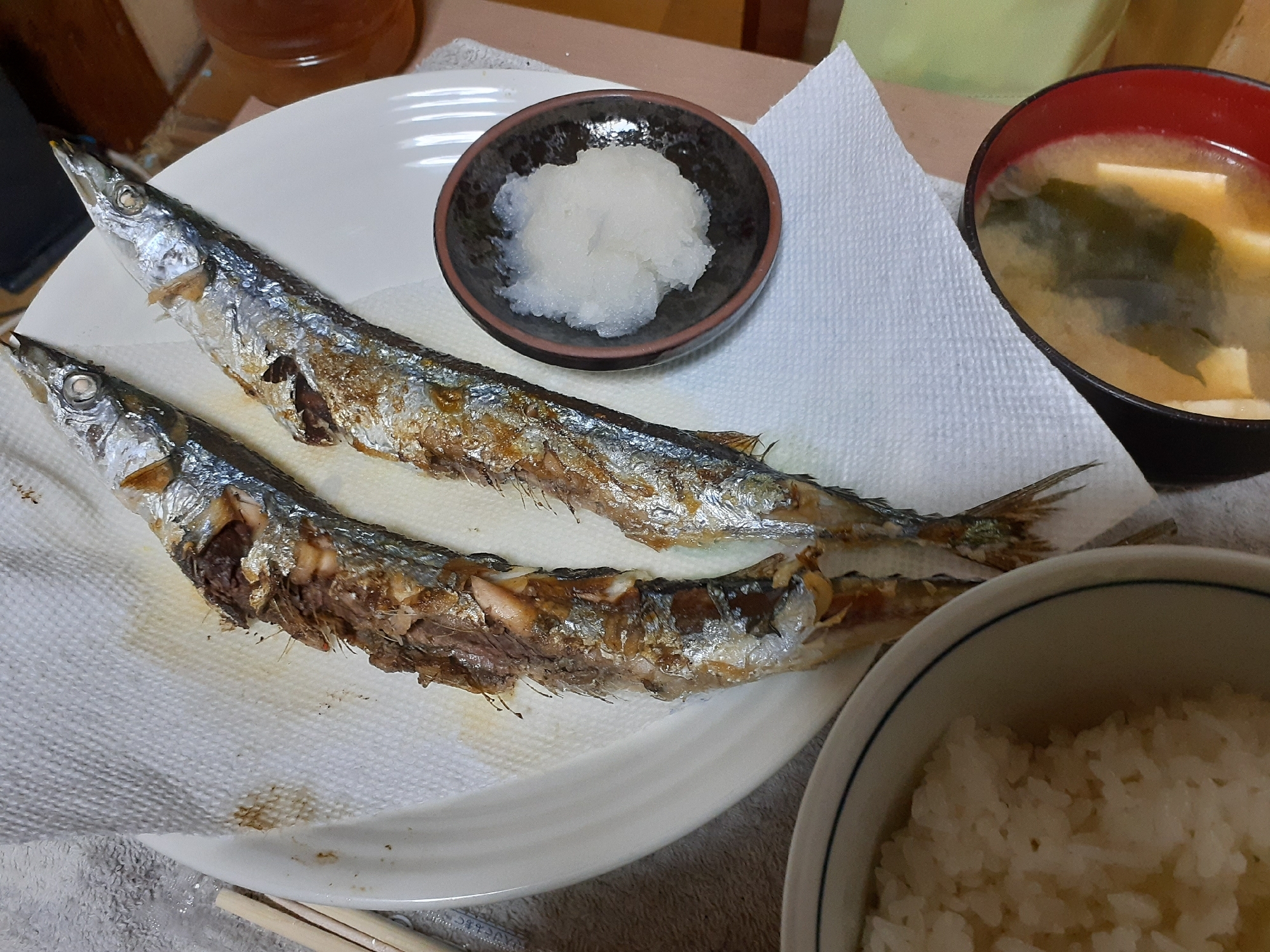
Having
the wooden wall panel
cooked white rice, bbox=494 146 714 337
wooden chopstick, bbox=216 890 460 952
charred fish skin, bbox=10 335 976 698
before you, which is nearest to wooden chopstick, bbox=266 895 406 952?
wooden chopstick, bbox=216 890 460 952

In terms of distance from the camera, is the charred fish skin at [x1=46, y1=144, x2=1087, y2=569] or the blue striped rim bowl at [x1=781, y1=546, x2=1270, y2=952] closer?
the blue striped rim bowl at [x1=781, y1=546, x2=1270, y2=952]

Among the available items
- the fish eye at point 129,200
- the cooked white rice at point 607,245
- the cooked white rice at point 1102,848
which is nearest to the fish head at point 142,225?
the fish eye at point 129,200

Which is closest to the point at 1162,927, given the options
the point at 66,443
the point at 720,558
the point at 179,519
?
the point at 720,558

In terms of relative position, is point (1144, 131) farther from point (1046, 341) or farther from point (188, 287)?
point (188, 287)

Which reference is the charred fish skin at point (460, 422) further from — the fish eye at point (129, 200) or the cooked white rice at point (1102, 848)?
the cooked white rice at point (1102, 848)

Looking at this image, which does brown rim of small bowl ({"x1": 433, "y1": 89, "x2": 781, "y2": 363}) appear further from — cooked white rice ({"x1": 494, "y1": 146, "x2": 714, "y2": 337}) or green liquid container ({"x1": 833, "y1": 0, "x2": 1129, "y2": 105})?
green liquid container ({"x1": 833, "y1": 0, "x2": 1129, "y2": 105})

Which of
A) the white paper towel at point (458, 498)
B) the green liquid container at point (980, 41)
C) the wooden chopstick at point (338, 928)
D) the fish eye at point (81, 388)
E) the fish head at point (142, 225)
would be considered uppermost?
the green liquid container at point (980, 41)
